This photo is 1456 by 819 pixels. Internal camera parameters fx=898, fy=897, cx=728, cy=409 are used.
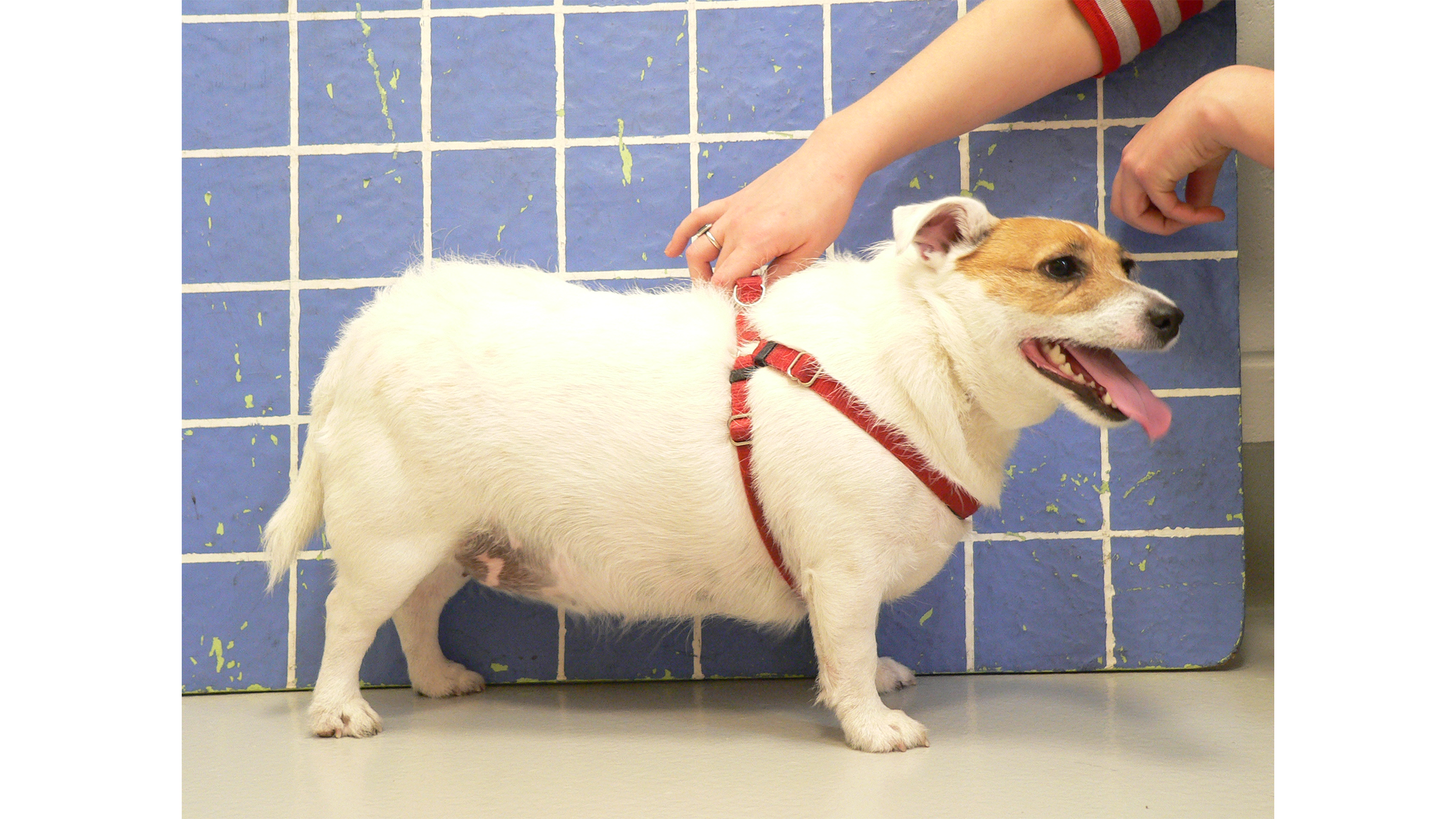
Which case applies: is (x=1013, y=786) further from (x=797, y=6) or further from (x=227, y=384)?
(x=227, y=384)

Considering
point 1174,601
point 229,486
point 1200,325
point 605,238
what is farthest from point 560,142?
point 1174,601

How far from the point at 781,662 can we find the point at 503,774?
62 cm

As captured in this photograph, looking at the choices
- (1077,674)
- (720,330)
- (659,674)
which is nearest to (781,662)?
(659,674)

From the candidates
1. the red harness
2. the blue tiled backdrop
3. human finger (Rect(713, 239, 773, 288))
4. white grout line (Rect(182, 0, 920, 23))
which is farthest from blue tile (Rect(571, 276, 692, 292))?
white grout line (Rect(182, 0, 920, 23))

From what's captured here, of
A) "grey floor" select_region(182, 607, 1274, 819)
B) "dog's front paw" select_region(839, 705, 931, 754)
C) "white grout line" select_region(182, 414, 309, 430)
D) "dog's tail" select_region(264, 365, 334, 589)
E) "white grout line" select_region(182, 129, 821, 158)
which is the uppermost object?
"white grout line" select_region(182, 129, 821, 158)

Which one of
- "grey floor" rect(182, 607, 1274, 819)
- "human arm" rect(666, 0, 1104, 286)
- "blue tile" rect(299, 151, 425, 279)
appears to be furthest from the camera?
"blue tile" rect(299, 151, 425, 279)

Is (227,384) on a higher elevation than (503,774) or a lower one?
higher

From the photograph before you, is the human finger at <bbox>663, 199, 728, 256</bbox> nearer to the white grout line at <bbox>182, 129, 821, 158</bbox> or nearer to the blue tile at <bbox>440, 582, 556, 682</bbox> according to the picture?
the white grout line at <bbox>182, 129, 821, 158</bbox>

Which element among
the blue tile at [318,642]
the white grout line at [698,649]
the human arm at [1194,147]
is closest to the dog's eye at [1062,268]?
the human arm at [1194,147]

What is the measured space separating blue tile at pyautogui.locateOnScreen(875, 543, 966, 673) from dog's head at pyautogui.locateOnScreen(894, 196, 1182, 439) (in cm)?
48

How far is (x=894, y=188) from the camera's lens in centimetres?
165

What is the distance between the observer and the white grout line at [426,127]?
166 centimetres

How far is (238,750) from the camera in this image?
51.3 inches

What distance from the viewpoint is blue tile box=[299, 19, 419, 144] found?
167 cm
